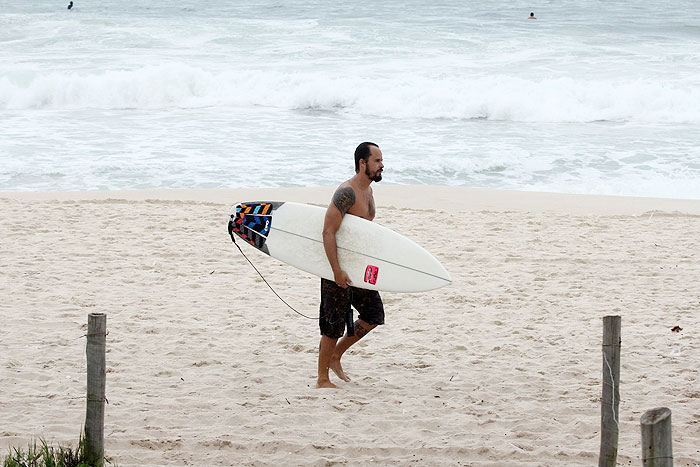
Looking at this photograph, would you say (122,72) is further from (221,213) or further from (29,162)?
(221,213)

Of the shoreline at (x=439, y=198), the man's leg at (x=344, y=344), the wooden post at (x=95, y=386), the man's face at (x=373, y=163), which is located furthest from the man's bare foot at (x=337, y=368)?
the shoreline at (x=439, y=198)

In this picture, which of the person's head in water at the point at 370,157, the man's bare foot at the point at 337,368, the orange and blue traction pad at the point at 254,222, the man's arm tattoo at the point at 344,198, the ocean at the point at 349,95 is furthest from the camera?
the ocean at the point at 349,95

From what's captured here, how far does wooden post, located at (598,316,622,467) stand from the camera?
3.27 m

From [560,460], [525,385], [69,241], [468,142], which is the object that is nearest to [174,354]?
[525,385]

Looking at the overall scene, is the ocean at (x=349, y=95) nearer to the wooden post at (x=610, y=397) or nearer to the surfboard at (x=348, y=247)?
the surfboard at (x=348, y=247)

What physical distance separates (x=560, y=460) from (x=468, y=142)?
11.2 metres

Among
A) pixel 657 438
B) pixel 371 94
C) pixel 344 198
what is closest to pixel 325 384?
pixel 344 198

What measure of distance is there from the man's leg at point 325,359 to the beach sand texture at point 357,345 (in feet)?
0.32

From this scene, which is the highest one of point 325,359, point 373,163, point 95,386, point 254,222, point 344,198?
point 373,163

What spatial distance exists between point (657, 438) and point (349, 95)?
16848mm

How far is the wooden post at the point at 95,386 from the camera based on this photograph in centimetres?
325

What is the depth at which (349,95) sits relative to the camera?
18.9m

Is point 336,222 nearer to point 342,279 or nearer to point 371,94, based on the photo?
point 342,279

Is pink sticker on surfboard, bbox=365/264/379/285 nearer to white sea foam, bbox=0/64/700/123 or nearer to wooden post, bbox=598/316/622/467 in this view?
wooden post, bbox=598/316/622/467
